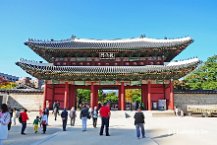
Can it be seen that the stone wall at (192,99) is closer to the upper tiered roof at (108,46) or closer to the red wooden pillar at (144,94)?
the red wooden pillar at (144,94)

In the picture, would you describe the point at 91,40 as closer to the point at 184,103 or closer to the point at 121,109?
the point at 121,109

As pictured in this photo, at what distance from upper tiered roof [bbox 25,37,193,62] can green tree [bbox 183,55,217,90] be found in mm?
9626

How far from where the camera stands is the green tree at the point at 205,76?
42.1 m

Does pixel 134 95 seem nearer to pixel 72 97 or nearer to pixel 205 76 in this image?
pixel 205 76

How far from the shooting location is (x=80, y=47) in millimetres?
33469

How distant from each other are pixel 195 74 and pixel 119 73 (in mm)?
20034

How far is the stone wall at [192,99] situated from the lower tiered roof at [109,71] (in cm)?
278

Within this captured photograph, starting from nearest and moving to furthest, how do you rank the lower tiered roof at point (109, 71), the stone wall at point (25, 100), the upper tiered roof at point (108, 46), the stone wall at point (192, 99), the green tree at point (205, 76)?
the lower tiered roof at point (109, 71)
the stone wall at point (192, 99)
the upper tiered roof at point (108, 46)
the stone wall at point (25, 100)
the green tree at point (205, 76)

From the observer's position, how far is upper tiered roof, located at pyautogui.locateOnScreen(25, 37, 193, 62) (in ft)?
107

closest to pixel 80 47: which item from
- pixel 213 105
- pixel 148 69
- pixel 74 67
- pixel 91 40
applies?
pixel 74 67

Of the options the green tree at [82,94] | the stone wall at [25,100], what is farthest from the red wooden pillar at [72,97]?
the green tree at [82,94]

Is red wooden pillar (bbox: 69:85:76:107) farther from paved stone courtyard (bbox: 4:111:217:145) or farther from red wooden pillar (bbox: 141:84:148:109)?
paved stone courtyard (bbox: 4:111:217:145)

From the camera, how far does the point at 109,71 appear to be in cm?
3125

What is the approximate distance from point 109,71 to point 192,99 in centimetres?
1142
